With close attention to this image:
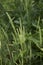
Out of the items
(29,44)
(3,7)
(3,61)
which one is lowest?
(3,61)

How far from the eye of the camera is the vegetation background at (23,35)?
1766mm

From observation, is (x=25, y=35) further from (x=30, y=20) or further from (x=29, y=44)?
(x=30, y=20)

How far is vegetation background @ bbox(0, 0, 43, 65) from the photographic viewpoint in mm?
1766

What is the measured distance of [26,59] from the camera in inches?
69.7

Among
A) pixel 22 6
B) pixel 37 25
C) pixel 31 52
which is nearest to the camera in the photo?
pixel 31 52

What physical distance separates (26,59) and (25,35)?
0.19 metres

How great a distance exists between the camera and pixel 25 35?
5.88ft

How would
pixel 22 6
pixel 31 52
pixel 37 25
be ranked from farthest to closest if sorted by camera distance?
pixel 22 6
pixel 37 25
pixel 31 52

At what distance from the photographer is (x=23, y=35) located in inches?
68.1

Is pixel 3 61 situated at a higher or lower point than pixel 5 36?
lower

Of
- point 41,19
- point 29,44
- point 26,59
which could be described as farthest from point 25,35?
point 41,19

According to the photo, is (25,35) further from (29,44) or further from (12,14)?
(12,14)

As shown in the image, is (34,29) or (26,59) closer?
(26,59)

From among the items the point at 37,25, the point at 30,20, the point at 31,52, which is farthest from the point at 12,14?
the point at 31,52
